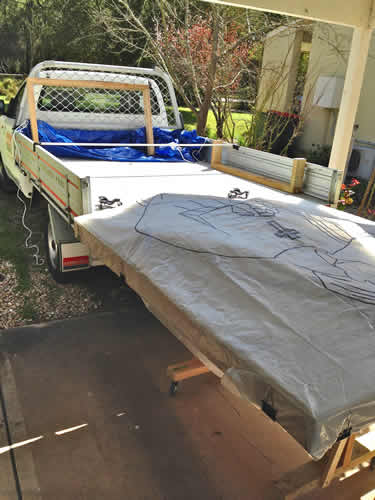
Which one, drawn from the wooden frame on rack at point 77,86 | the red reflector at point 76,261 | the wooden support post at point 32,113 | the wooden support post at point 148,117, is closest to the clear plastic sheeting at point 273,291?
the red reflector at point 76,261

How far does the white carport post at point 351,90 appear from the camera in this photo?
6262 mm

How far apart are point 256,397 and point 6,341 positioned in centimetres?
290

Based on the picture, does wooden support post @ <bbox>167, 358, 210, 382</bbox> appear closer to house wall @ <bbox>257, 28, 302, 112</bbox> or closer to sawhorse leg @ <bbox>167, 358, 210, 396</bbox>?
sawhorse leg @ <bbox>167, 358, 210, 396</bbox>

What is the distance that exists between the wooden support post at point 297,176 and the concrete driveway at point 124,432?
200 centimetres

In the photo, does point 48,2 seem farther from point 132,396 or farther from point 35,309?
point 132,396

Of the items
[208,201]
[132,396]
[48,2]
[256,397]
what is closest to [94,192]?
[208,201]

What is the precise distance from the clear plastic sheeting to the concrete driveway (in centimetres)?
109

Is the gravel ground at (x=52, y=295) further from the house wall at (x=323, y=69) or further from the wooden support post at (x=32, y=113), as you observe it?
the house wall at (x=323, y=69)

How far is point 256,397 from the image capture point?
195cm

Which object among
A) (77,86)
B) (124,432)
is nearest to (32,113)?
→ (77,86)

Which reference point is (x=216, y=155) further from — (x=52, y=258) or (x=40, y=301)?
(x=40, y=301)

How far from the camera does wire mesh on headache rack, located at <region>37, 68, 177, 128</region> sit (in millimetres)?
6523

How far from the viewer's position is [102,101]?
697 centimetres

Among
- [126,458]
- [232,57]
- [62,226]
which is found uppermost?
[232,57]
